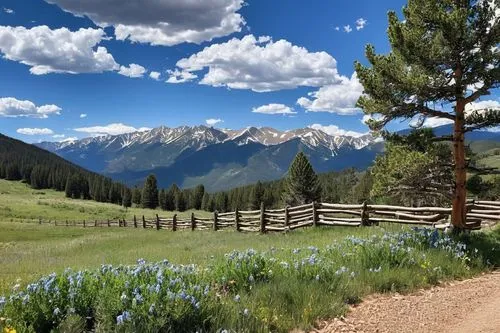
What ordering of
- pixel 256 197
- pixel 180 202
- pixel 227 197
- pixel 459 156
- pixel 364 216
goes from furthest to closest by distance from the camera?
pixel 227 197
pixel 180 202
pixel 256 197
pixel 364 216
pixel 459 156

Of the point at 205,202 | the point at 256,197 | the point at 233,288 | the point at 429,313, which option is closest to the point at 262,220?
the point at 429,313

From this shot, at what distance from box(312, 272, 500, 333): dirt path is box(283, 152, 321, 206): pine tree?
75.4m

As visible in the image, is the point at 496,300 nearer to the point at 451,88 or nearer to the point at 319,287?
the point at 319,287

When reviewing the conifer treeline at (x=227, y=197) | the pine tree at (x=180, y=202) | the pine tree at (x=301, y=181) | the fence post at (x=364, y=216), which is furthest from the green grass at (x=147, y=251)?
the pine tree at (x=180, y=202)

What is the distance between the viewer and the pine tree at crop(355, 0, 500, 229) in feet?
43.9

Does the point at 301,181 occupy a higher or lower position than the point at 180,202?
higher

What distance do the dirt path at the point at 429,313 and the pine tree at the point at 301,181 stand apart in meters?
75.4

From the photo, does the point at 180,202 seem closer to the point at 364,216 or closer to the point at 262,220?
the point at 262,220

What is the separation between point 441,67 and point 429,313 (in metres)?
9.49

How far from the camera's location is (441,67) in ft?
46.8

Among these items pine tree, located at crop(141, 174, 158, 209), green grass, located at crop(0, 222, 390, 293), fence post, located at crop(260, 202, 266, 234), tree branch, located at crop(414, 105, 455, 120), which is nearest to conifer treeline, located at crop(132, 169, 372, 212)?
pine tree, located at crop(141, 174, 158, 209)

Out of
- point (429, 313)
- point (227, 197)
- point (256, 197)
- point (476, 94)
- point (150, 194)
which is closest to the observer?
point (429, 313)

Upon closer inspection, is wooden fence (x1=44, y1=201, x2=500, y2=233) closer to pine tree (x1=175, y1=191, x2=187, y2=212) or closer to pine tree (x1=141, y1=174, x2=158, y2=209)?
pine tree (x1=141, y1=174, x2=158, y2=209)

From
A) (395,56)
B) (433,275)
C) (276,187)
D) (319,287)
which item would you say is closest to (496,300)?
(433,275)
